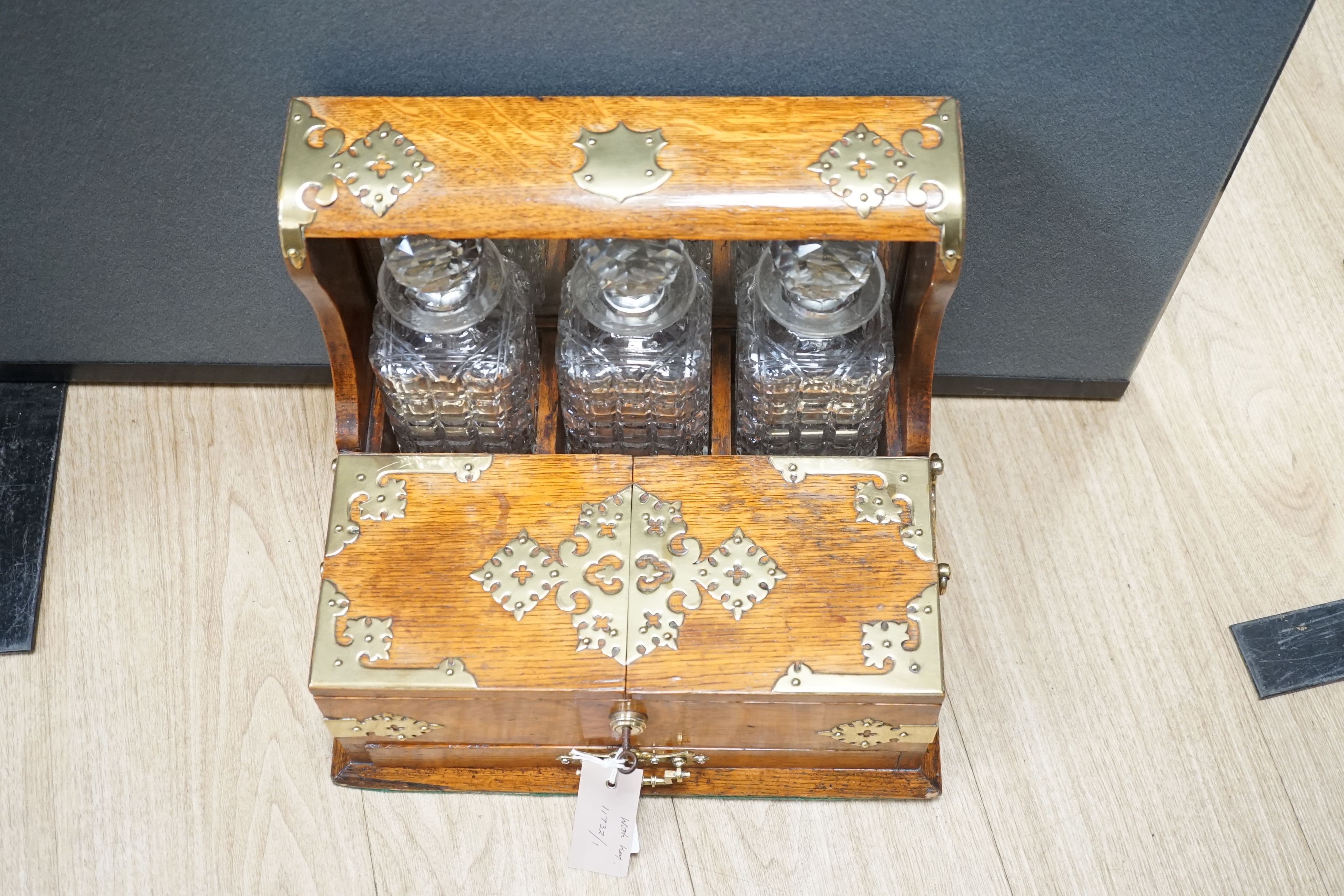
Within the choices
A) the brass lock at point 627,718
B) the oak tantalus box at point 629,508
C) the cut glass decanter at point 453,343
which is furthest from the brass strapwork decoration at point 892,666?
the cut glass decanter at point 453,343

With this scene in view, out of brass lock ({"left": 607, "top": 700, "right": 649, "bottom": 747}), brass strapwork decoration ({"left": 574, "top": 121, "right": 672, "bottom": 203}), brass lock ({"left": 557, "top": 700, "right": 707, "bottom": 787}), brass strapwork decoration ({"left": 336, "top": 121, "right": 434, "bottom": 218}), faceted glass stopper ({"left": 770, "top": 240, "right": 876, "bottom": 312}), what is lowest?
brass lock ({"left": 557, "top": 700, "right": 707, "bottom": 787})

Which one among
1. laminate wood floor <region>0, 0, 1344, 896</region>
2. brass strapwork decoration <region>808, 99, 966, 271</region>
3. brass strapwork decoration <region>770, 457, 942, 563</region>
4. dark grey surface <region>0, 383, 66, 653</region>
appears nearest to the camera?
brass strapwork decoration <region>808, 99, 966, 271</region>

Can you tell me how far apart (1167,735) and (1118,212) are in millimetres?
530

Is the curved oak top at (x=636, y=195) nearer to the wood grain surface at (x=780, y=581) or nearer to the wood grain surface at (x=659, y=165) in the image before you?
the wood grain surface at (x=659, y=165)

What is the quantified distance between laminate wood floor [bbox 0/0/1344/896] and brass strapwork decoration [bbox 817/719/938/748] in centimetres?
13

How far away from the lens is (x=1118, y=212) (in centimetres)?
124

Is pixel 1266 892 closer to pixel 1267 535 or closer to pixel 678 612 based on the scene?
pixel 1267 535

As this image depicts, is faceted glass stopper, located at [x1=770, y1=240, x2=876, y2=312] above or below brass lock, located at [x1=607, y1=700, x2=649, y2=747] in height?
above

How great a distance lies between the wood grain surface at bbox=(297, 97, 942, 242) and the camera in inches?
39.4

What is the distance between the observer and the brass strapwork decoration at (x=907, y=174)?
1.00 m

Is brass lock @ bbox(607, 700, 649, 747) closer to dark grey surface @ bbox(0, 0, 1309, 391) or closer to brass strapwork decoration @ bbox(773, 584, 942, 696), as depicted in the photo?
brass strapwork decoration @ bbox(773, 584, 942, 696)

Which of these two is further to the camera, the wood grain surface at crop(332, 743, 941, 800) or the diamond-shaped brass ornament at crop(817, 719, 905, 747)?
the wood grain surface at crop(332, 743, 941, 800)

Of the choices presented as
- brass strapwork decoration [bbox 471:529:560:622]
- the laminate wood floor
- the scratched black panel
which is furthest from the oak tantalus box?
the scratched black panel

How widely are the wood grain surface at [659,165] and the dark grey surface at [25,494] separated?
62 centimetres
